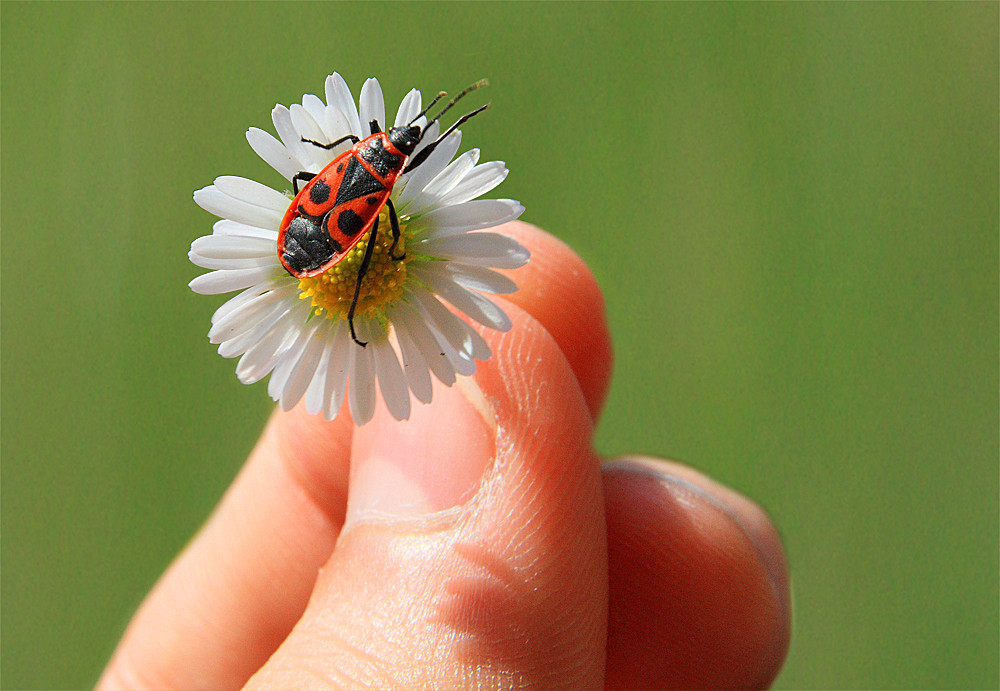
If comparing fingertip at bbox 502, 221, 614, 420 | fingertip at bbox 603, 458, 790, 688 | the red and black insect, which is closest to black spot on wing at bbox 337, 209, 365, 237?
the red and black insect

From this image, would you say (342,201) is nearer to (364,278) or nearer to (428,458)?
(364,278)

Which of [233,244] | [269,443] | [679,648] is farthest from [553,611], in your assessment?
[269,443]

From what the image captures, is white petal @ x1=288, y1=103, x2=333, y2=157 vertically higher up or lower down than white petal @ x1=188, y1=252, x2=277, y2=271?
higher up

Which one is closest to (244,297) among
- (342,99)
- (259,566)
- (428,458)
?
(342,99)

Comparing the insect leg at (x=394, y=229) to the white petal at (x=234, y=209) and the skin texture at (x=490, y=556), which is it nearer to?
the white petal at (x=234, y=209)

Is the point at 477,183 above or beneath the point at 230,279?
above

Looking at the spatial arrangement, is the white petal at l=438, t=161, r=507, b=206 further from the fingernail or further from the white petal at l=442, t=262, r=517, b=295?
the fingernail
